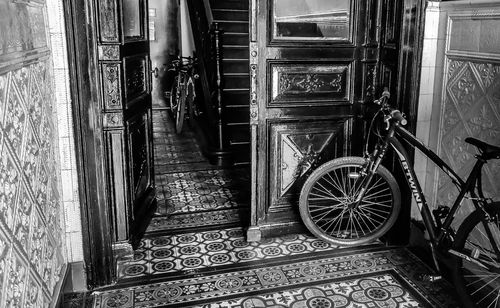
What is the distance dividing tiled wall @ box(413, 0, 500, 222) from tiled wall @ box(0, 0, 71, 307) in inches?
91.5

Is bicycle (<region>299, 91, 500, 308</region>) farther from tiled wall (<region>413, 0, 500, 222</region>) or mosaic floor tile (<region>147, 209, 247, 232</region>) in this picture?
mosaic floor tile (<region>147, 209, 247, 232</region>)

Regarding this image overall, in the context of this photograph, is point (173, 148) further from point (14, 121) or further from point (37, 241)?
point (14, 121)

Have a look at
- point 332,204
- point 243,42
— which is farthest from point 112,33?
point 243,42

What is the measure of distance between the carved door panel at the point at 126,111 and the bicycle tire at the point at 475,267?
1963 mm

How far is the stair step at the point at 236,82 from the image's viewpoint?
18.0ft

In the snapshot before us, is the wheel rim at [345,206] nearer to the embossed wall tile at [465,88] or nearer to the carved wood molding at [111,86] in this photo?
the embossed wall tile at [465,88]

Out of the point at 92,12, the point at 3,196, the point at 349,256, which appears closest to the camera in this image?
the point at 3,196

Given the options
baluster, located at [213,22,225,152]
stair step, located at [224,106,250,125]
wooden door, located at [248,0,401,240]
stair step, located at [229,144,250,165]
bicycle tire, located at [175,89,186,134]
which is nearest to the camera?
wooden door, located at [248,0,401,240]

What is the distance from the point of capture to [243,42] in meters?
5.85

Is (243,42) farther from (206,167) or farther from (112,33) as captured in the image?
(112,33)

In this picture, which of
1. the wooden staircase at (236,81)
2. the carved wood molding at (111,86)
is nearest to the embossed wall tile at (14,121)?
the carved wood molding at (111,86)

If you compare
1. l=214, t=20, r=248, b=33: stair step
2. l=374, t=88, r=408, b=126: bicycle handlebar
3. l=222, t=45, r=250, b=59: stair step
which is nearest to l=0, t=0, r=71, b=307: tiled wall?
l=374, t=88, r=408, b=126: bicycle handlebar

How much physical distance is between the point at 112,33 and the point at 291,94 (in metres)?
1.26

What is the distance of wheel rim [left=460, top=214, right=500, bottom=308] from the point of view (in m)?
2.33
